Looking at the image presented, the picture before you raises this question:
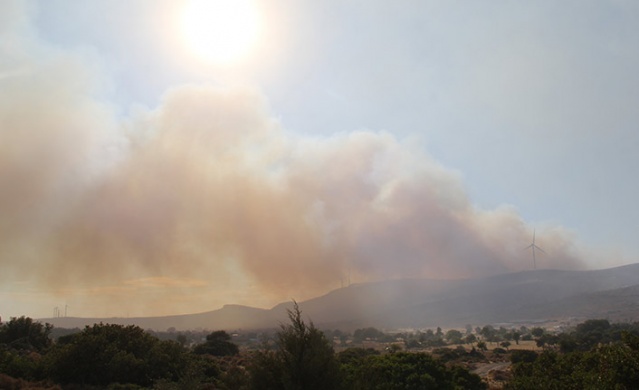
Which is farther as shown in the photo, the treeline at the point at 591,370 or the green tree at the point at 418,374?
the green tree at the point at 418,374

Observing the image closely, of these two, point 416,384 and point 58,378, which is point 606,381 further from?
point 58,378

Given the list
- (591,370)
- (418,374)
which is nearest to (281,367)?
(591,370)

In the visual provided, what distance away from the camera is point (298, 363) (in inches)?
713

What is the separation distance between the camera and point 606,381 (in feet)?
67.3

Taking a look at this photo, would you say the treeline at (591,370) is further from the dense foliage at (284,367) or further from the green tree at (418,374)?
the green tree at (418,374)

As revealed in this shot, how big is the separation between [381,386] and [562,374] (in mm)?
10990

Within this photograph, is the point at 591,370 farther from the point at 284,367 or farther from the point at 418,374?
the point at 284,367

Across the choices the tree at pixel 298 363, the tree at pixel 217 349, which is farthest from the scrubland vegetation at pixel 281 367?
the tree at pixel 217 349

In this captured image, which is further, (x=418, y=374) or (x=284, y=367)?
(x=418, y=374)

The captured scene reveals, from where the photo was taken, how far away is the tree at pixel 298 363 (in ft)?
58.1

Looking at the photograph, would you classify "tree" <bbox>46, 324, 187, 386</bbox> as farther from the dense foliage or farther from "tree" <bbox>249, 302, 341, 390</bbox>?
"tree" <bbox>249, 302, 341, 390</bbox>

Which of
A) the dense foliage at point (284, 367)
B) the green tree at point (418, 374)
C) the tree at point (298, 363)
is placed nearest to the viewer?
the tree at point (298, 363)

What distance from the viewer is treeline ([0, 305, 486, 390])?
18.2m

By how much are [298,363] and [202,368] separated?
23.6 m
